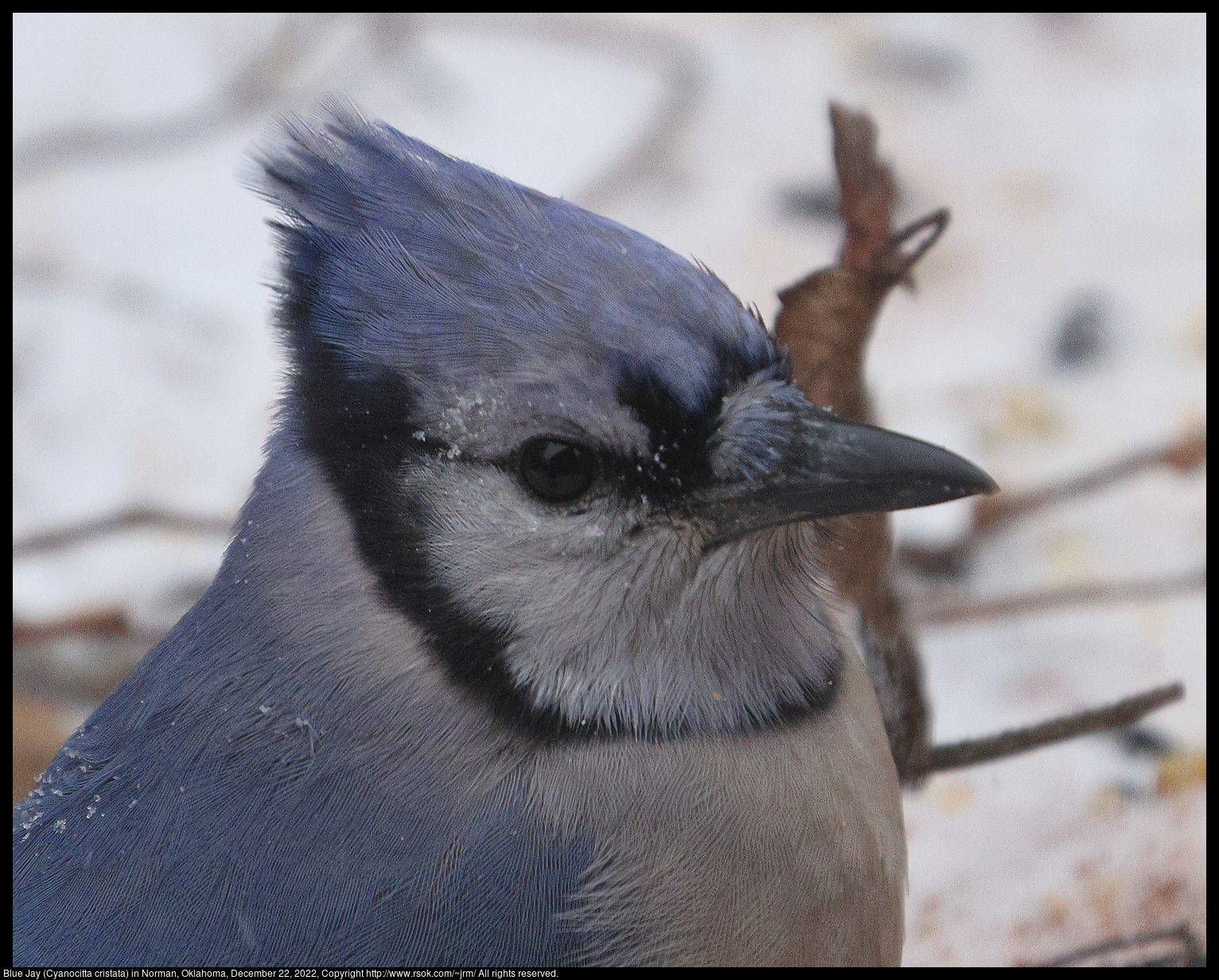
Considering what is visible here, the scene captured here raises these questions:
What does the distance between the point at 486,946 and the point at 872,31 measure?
308 cm

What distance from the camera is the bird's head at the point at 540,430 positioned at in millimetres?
1104

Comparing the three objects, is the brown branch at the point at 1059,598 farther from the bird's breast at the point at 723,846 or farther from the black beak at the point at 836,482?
the black beak at the point at 836,482

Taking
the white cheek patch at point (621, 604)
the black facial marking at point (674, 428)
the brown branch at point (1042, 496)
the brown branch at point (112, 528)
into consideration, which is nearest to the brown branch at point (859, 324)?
the white cheek patch at point (621, 604)

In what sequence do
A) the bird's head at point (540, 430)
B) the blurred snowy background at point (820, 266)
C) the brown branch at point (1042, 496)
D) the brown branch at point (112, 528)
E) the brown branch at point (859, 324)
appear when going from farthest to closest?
the brown branch at point (1042, 496) → the brown branch at point (112, 528) → the blurred snowy background at point (820, 266) → the brown branch at point (859, 324) → the bird's head at point (540, 430)

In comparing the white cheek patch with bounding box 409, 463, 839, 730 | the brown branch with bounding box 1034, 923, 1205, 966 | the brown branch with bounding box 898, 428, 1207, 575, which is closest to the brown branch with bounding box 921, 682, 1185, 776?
the brown branch with bounding box 1034, 923, 1205, 966

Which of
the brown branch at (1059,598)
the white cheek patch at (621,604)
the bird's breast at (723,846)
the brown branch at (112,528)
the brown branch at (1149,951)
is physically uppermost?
the brown branch at (112,528)

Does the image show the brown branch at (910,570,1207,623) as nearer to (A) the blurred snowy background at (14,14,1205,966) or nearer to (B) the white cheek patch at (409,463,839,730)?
(A) the blurred snowy background at (14,14,1205,966)

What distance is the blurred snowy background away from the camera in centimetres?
209

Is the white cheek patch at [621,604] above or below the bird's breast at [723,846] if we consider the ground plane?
above

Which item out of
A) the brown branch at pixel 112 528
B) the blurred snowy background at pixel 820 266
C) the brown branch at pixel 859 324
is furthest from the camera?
the brown branch at pixel 112 528

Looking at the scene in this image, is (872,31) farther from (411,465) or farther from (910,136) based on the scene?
(411,465)

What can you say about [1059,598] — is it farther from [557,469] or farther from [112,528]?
[112,528]

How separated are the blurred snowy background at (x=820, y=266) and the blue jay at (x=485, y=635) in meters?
0.63

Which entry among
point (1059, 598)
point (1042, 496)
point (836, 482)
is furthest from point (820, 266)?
point (836, 482)
